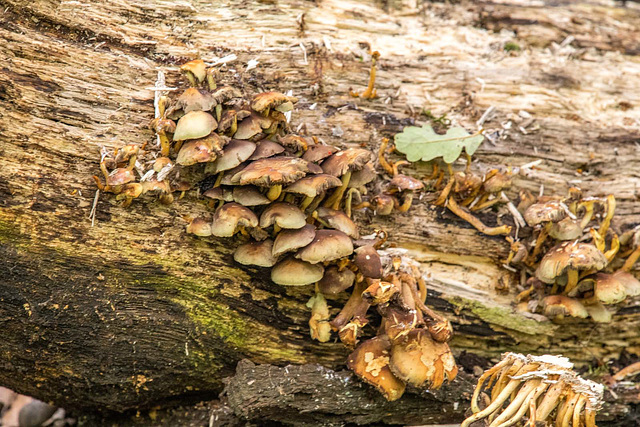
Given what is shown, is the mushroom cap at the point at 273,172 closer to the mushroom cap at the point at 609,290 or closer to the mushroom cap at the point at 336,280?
→ the mushroom cap at the point at 336,280

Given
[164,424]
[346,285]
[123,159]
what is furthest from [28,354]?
[346,285]

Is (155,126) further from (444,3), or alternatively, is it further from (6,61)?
(444,3)

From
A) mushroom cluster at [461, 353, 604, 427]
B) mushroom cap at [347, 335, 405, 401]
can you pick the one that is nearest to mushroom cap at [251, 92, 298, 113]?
mushroom cap at [347, 335, 405, 401]

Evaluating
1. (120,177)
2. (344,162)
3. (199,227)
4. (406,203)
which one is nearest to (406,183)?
(406,203)

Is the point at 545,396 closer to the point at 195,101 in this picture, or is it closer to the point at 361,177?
the point at 361,177

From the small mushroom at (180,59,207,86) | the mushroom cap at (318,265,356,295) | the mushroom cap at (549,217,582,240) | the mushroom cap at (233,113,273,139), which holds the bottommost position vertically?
the mushroom cap at (318,265,356,295)

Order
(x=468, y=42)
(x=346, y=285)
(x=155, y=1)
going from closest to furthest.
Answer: (x=346, y=285) → (x=155, y=1) → (x=468, y=42)

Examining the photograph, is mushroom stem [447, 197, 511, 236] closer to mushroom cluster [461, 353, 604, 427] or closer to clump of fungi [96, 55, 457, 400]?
clump of fungi [96, 55, 457, 400]
